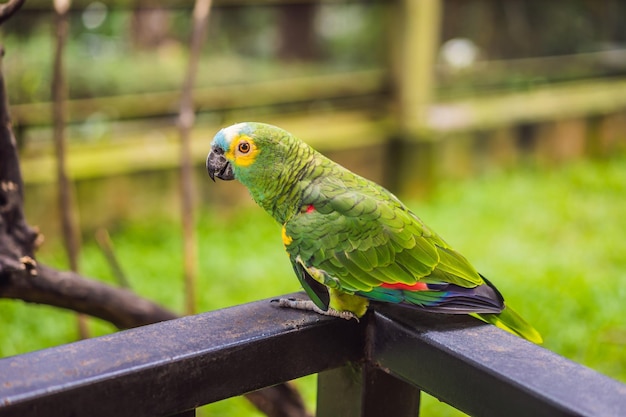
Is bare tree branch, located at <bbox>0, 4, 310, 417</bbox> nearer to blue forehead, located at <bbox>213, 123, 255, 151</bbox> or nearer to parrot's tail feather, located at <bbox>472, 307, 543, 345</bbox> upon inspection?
blue forehead, located at <bbox>213, 123, 255, 151</bbox>

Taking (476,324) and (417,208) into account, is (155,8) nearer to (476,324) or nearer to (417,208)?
(417,208)

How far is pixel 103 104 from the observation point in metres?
3.69

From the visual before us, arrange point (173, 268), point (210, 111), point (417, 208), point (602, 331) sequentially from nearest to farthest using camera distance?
point (602, 331)
point (173, 268)
point (210, 111)
point (417, 208)

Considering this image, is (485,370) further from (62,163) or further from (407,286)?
(62,163)

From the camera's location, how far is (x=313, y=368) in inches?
37.3

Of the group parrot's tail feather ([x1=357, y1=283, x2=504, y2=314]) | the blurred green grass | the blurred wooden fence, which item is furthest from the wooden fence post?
parrot's tail feather ([x1=357, y1=283, x2=504, y2=314])

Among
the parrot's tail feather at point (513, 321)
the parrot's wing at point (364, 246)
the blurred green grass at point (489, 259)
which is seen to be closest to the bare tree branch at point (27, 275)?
the parrot's wing at point (364, 246)

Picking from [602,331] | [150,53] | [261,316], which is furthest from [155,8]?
[261,316]

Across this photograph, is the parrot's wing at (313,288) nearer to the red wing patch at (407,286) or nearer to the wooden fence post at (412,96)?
the red wing patch at (407,286)

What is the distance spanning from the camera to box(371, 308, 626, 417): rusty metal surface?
2.46 ft

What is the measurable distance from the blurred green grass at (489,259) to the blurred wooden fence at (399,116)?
0.29 metres

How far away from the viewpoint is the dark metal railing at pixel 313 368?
75 cm

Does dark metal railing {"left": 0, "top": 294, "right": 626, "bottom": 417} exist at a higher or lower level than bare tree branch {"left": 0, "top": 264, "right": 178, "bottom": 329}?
higher

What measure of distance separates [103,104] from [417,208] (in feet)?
5.94
